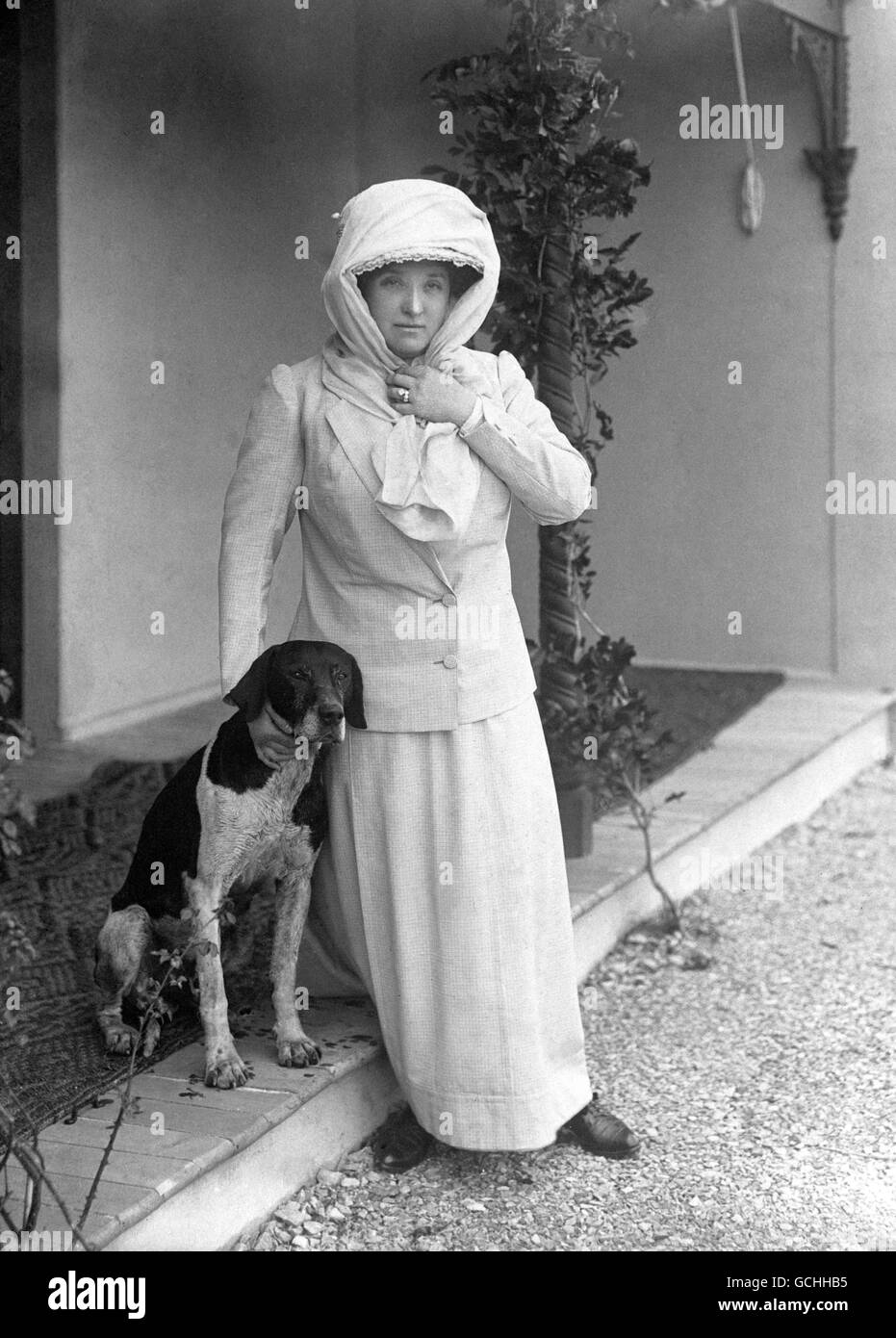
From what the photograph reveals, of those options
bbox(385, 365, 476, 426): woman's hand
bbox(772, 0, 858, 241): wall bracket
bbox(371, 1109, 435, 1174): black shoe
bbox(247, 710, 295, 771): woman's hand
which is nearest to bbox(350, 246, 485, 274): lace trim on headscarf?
bbox(385, 365, 476, 426): woman's hand

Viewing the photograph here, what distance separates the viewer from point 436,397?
3.47 meters

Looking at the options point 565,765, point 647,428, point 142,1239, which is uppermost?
point 647,428

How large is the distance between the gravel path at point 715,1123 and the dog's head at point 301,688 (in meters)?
1.04

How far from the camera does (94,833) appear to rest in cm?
573

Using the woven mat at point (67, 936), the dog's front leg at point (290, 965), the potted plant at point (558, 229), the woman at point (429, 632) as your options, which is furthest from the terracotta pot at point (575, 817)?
the dog's front leg at point (290, 965)

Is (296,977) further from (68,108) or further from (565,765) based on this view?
(68,108)

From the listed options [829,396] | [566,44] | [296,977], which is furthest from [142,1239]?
[829,396]

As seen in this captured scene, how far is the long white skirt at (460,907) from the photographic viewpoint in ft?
12.1

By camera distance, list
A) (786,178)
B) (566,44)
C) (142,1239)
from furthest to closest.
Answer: (786,178)
(566,44)
(142,1239)

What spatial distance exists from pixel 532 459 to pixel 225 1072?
142 centimetres

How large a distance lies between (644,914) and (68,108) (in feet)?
12.3

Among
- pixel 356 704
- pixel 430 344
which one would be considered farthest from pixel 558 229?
pixel 356 704

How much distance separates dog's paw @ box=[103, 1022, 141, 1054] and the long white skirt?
1.83ft

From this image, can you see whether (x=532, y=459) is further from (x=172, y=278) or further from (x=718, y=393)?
(x=718, y=393)
